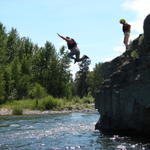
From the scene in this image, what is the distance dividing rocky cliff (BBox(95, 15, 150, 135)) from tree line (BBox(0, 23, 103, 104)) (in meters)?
46.8

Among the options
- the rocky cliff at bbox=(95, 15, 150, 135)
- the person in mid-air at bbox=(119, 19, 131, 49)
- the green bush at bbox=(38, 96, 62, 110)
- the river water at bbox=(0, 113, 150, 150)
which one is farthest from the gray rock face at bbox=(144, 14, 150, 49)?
the green bush at bbox=(38, 96, 62, 110)

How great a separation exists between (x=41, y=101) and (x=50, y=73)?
97.3 ft

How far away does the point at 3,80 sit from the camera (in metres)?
73.1

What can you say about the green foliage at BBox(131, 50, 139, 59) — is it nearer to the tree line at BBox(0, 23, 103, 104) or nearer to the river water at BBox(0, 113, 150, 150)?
the river water at BBox(0, 113, 150, 150)

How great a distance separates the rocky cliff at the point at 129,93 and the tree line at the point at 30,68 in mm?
46768

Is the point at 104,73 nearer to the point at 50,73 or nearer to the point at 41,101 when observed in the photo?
the point at 41,101

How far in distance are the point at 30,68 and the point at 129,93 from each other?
218 feet

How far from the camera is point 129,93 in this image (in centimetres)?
2439

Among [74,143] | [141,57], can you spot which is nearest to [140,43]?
[141,57]

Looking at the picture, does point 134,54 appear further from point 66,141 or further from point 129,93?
point 66,141

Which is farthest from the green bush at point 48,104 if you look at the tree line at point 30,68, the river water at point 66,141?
the river water at point 66,141

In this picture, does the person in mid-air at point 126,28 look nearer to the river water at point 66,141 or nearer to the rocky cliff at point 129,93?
the rocky cliff at point 129,93

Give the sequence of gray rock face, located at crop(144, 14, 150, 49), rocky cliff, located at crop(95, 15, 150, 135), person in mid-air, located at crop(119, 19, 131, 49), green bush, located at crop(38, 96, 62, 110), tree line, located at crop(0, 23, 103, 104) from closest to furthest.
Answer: rocky cliff, located at crop(95, 15, 150, 135) < gray rock face, located at crop(144, 14, 150, 49) < person in mid-air, located at crop(119, 19, 131, 49) < green bush, located at crop(38, 96, 62, 110) < tree line, located at crop(0, 23, 103, 104)

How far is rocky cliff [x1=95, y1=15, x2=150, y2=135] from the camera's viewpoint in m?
23.3
